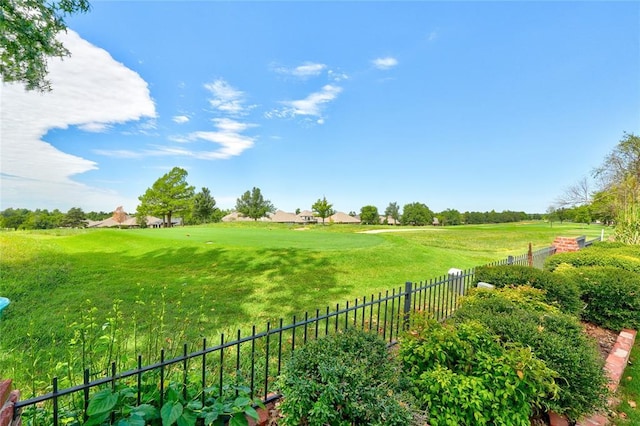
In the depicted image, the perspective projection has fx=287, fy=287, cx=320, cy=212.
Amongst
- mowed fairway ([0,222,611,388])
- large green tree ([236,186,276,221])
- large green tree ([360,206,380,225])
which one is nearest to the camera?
mowed fairway ([0,222,611,388])

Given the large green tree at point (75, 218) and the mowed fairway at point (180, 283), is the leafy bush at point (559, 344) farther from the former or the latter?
the large green tree at point (75, 218)

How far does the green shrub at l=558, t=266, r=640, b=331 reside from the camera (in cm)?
491

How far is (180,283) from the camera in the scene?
7.70 m

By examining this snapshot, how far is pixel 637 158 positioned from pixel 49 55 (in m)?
31.2

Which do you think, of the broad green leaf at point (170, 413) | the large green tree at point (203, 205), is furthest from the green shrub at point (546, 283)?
the large green tree at point (203, 205)

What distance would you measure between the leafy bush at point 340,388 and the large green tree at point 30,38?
26.8ft

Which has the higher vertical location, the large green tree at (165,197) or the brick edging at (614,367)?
the large green tree at (165,197)

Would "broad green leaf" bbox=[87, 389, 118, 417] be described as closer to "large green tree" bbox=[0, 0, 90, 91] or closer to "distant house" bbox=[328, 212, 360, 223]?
"large green tree" bbox=[0, 0, 90, 91]

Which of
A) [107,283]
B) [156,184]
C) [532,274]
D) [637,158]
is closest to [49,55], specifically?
[107,283]

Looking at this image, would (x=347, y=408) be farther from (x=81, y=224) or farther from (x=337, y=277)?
(x=81, y=224)

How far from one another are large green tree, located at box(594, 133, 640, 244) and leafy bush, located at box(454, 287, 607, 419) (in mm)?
15280

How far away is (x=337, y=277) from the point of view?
360 inches

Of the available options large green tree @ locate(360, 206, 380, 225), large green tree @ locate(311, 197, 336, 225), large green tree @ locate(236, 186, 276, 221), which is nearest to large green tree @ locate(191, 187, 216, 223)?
large green tree @ locate(236, 186, 276, 221)

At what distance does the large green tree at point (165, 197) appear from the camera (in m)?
42.2
